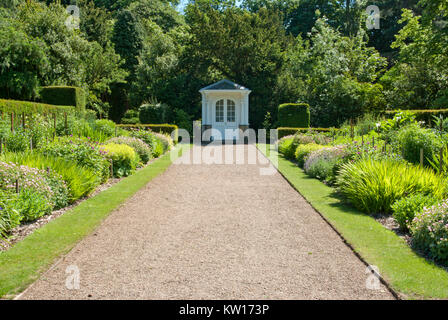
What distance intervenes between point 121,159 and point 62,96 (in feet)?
34.8

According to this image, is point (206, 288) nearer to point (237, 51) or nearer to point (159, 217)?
point (159, 217)

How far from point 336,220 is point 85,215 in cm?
385

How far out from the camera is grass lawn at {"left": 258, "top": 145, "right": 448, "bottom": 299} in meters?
3.74

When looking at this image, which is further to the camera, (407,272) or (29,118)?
(29,118)

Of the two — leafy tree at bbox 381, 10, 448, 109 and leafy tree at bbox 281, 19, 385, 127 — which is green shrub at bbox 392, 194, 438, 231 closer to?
leafy tree at bbox 381, 10, 448, 109

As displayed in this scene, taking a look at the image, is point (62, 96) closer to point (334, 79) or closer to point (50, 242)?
point (334, 79)

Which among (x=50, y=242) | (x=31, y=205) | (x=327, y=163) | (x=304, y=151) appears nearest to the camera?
(x=50, y=242)

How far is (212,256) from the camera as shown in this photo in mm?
4680

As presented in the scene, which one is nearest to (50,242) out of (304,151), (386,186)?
(386,186)

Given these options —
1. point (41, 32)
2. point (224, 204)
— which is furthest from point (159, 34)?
point (224, 204)

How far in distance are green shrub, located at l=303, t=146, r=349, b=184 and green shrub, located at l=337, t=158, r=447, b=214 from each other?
6.20 ft

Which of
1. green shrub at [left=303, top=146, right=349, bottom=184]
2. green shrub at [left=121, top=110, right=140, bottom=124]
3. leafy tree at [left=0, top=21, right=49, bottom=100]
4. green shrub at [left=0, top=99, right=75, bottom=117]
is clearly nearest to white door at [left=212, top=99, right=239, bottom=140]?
green shrub at [left=121, top=110, right=140, bottom=124]

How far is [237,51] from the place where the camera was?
2705cm

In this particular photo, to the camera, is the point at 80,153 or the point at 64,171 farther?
the point at 80,153
